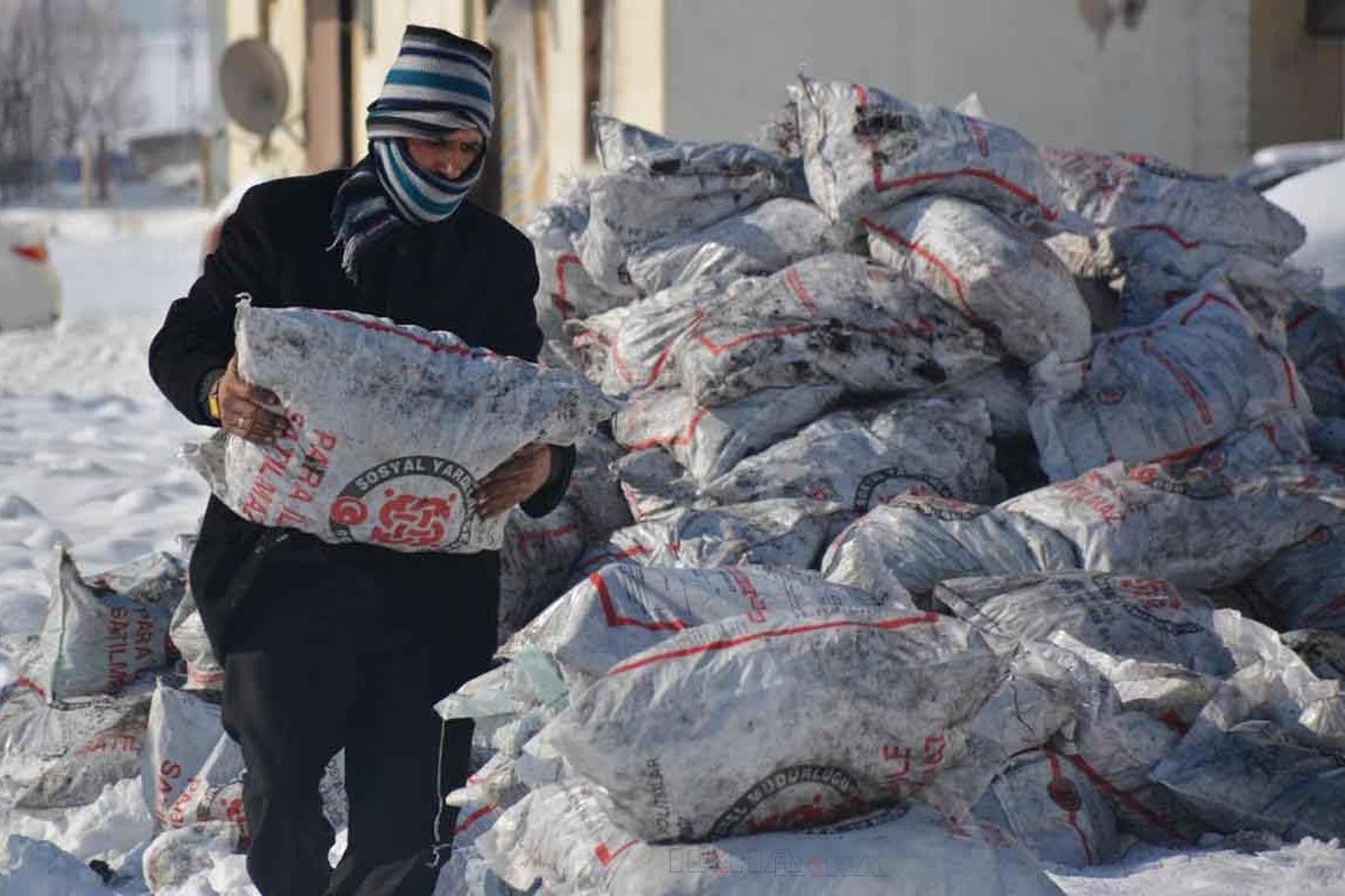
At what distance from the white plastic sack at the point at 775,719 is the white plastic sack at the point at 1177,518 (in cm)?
170

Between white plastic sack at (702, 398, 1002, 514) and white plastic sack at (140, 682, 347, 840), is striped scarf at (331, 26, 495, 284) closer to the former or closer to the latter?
white plastic sack at (140, 682, 347, 840)

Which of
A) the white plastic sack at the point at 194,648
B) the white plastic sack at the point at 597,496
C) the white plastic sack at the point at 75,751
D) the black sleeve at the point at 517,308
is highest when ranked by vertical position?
the black sleeve at the point at 517,308

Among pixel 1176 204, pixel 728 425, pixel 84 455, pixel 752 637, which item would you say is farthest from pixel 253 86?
pixel 752 637

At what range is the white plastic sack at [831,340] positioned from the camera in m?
4.96

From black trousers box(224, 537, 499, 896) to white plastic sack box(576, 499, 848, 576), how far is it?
4.43 ft

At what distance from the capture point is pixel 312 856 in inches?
118

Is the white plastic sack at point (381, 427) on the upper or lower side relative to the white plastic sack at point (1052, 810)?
upper

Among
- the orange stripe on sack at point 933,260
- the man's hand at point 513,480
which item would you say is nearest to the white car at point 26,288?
the orange stripe on sack at point 933,260

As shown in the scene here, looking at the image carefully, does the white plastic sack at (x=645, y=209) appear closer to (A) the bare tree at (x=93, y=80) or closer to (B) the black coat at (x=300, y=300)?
(B) the black coat at (x=300, y=300)

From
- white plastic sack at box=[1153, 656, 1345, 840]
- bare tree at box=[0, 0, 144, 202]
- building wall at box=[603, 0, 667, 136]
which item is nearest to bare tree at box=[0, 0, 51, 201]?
bare tree at box=[0, 0, 144, 202]

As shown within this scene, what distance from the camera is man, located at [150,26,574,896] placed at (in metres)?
2.92

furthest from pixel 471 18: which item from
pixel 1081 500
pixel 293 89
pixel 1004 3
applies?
pixel 1081 500

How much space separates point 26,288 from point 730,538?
11539 mm

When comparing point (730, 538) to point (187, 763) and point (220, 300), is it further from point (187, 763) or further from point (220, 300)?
point (220, 300)
